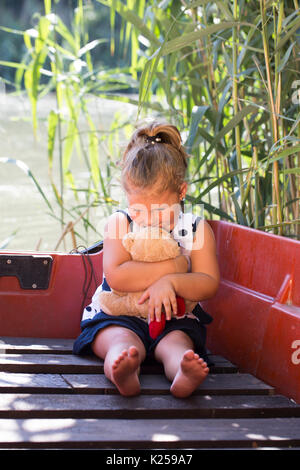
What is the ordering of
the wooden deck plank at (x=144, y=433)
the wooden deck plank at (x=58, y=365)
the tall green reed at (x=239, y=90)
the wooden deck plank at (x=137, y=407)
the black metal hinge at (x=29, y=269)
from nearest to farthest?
the wooden deck plank at (x=144, y=433) < the wooden deck plank at (x=137, y=407) < the wooden deck plank at (x=58, y=365) < the tall green reed at (x=239, y=90) < the black metal hinge at (x=29, y=269)

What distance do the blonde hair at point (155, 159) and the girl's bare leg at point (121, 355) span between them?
0.32 m

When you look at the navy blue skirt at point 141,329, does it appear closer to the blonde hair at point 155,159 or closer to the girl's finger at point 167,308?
the girl's finger at point 167,308

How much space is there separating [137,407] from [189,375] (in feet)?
0.34

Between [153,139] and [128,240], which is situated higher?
[153,139]

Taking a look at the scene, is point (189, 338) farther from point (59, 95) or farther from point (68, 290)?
point (59, 95)

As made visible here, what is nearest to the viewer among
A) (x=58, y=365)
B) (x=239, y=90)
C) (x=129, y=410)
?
(x=129, y=410)

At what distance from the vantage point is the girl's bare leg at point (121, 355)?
1.15 m

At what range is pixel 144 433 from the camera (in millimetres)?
1007

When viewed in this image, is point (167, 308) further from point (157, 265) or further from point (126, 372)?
point (126, 372)

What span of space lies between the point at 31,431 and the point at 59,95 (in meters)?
1.53

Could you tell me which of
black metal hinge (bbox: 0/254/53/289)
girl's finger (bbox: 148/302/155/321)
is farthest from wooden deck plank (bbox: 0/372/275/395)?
black metal hinge (bbox: 0/254/53/289)

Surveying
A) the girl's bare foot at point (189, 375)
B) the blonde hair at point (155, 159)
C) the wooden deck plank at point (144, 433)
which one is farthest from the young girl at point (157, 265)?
the wooden deck plank at point (144, 433)

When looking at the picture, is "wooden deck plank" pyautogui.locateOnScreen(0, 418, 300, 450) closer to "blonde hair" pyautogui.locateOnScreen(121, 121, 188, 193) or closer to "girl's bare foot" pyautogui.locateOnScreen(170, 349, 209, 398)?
"girl's bare foot" pyautogui.locateOnScreen(170, 349, 209, 398)

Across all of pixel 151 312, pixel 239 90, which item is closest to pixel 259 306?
pixel 151 312
